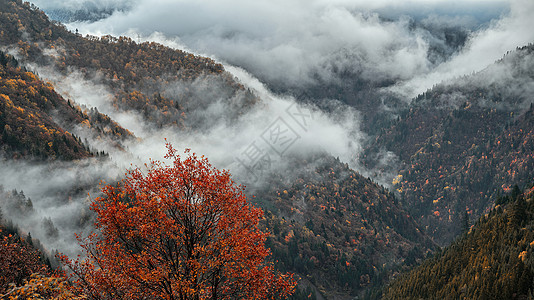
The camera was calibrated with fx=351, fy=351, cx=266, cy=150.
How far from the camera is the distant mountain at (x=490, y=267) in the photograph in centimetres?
9688

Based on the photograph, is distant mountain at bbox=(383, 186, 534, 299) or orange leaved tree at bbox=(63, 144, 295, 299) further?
distant mountain at bbox=(383, 186, 534, 299)

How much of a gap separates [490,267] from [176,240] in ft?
421

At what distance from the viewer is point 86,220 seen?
174 metres

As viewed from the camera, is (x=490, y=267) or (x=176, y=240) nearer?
(x=176, y=240)

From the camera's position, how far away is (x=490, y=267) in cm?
11775

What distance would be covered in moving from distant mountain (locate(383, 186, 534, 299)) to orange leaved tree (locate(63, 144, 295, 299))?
92.4 metres

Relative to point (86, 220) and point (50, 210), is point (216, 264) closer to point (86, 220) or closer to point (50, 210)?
point (86, 220)

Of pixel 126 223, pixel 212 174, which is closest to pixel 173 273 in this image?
pixel 126 223

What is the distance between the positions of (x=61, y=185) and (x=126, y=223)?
668ft

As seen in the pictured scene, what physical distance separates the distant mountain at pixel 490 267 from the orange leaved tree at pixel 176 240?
92417 mm

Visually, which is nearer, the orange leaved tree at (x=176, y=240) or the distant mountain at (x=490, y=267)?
the orange leaved tree at (x=176, y=240)

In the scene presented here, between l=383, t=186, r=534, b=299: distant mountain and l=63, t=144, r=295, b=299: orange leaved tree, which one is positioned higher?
l=63, t=144, r=295, b=299: orange leaved tree

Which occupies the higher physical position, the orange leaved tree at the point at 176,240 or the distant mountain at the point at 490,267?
the orange leaved tree at the point at 176,240

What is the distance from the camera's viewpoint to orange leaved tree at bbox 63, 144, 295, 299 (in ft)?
73.9
